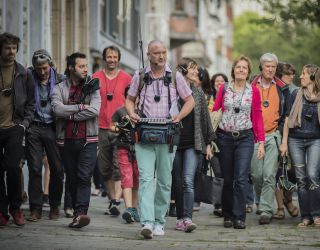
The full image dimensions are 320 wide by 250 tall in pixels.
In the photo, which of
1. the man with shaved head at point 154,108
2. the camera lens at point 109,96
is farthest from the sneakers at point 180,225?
the camera lens at point 109,96

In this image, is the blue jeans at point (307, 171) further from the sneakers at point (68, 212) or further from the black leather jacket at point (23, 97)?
the black leather jacket at point (23, 97)

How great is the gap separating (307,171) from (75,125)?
2.92m

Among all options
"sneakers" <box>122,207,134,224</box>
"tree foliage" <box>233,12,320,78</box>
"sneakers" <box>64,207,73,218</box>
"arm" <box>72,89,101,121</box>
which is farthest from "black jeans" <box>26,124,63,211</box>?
"tree foliage" <box>233,12,320,78</box>

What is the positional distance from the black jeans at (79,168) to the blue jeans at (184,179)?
3.07 feet

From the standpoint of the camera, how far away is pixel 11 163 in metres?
11.7

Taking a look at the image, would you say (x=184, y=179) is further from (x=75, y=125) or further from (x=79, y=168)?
(x=75, y=125)

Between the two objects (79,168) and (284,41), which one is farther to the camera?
(284,41)

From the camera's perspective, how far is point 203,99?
1253 cm

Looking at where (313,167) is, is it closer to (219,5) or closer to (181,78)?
(181,78)

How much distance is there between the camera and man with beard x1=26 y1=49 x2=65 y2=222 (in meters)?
12.4

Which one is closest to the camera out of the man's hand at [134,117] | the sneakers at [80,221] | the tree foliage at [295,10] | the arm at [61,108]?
the man's hand at [134,117]

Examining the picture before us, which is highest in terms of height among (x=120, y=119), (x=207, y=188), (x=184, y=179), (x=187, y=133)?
(x=120, y=119)

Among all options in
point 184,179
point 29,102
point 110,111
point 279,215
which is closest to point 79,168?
point 29,102

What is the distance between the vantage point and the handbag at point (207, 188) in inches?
512
